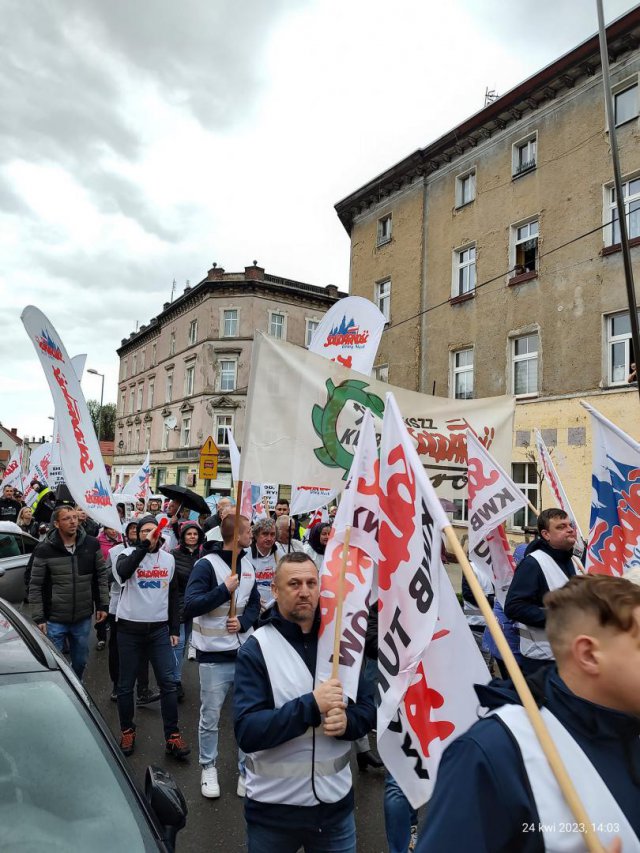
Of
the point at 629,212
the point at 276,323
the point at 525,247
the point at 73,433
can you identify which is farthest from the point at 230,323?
the point at 73,433

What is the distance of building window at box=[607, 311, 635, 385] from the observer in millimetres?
13656

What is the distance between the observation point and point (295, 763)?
8.08 ft

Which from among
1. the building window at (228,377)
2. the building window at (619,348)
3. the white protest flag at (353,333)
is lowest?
the white protest flag at (353,333)

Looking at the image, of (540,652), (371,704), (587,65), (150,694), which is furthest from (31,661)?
(587,65)

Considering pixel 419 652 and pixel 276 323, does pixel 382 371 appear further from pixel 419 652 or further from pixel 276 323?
pixel 419 652

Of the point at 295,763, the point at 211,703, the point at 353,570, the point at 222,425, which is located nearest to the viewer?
the point at 295,763

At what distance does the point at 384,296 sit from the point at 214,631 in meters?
18.3

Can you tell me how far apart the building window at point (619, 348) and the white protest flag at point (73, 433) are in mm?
12201

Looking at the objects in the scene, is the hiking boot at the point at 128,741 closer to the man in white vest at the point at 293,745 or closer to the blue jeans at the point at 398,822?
the blue jeans at the point at 398,822

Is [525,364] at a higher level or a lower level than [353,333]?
higher

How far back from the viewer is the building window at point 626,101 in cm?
1398

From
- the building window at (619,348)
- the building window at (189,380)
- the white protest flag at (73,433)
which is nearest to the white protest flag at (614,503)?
the white protest flag at (73,433)

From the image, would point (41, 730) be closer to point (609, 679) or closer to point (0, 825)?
point (0, 825)

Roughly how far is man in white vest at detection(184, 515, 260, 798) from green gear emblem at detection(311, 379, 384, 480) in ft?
2.75
